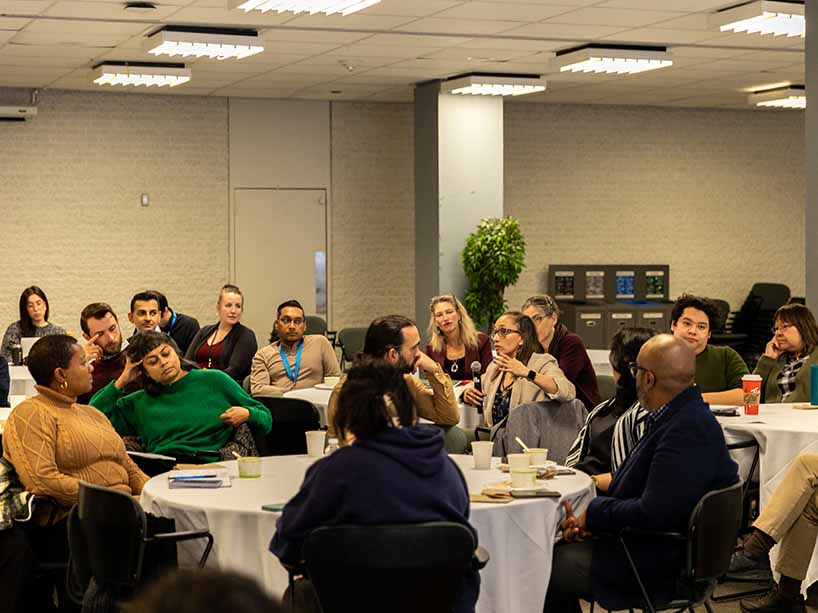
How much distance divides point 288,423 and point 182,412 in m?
0.77

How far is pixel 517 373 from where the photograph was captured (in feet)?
20.6

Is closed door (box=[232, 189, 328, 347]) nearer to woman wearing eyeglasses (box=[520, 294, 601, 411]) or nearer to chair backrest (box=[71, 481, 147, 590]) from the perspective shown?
woman wearing eyeglasses (box=[520, 294, 601, 411])

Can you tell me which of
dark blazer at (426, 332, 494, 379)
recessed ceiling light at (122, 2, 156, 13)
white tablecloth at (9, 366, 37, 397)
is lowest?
white tablecloth at (9, 366, 37, 397)

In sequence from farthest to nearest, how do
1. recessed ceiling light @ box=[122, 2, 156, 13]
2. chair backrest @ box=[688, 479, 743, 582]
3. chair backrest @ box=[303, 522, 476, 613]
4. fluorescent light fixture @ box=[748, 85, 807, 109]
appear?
fluorescent light fixture @ box=[748, 85, 807, 109]
recessed ceiling light @ box=[122, 2, 156, 13]
chair backrest @ box=[688, 479, 743, 582]
chair backrest @ box=[303, 522, 476, 613]

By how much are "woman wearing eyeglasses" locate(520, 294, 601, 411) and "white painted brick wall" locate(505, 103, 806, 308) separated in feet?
24.5

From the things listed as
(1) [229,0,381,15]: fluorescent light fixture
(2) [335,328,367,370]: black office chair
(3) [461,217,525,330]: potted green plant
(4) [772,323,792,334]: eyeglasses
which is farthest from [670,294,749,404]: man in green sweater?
(3) [461,217,525,330]: potted green plant

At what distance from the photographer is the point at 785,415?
651 centimetres

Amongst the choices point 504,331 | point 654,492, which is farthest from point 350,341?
point 654,492

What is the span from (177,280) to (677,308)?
8.06 meters

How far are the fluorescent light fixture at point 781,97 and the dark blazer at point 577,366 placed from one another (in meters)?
7.23

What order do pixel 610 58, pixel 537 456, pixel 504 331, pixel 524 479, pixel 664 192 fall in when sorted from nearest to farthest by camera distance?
pixel 524 479, pixel 537 456, pixel 504 331, pixel 610 58, pixel 664 192

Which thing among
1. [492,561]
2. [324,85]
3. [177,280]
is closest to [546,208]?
[324,85]

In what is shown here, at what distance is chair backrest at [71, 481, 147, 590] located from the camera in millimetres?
4168

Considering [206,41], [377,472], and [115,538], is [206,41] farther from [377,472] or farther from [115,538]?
[377,472]
